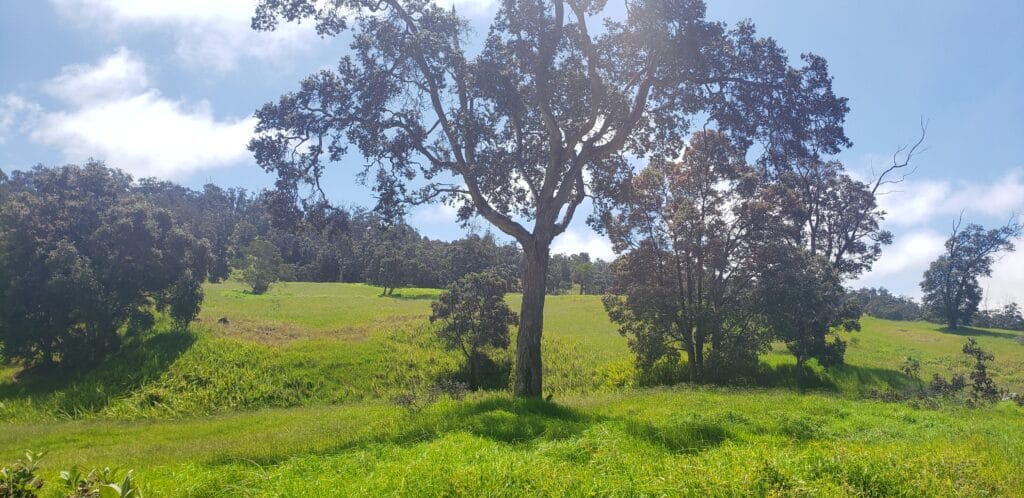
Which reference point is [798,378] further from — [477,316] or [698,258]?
[477,316]

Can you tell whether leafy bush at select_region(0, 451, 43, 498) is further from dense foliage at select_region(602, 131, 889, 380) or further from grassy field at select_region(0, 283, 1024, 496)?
dense foliage at select_region(602, 131, 889, 380)

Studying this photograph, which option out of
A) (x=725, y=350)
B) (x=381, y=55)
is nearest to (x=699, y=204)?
(x=725, y=350)

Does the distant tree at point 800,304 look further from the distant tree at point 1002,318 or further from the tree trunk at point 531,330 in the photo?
the distant tree at point 1002,318

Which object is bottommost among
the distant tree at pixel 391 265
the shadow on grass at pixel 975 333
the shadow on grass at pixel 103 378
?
the shadow on grass at pixel 103 378

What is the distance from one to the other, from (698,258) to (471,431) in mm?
17503

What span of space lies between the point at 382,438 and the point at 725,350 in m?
18.8

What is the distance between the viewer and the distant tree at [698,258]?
23.3 m

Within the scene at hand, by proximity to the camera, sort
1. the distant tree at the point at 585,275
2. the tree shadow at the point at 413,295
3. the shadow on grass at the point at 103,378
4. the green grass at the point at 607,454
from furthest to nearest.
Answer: the distant tree at the point at 585,275, the tree shadow at the point at 413,295, the shadow on grass at the point at 103,378, the green grass at the point at 607,454

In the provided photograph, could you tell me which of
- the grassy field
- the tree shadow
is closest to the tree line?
the grassy field

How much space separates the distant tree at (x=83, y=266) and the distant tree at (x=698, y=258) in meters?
28.5

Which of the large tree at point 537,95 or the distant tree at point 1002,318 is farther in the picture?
the distant tree at point 1002,318

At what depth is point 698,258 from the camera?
941 inches

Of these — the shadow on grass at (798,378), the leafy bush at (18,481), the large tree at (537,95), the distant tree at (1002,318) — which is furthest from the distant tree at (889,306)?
the leafy bush at (18,481)

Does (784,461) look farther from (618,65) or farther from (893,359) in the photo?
(893,359)
